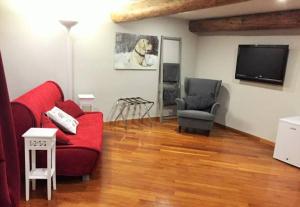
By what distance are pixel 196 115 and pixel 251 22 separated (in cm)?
178

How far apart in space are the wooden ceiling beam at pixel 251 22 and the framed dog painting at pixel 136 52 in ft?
3.21

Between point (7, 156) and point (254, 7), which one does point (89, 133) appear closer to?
point (7, 156)

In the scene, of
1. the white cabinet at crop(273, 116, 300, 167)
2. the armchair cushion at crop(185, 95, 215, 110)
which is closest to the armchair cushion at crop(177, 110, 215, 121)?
the armchair cushion at crop(185, 95, 215, 110)

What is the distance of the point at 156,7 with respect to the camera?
3.65 meters

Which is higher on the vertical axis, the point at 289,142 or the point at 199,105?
the point at 199,105

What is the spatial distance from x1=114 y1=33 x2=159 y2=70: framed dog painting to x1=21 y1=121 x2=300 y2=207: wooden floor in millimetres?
1398

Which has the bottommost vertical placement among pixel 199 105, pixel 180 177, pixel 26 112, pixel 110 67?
pixel 180 177

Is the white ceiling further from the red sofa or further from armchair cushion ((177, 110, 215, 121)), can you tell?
the red sofa

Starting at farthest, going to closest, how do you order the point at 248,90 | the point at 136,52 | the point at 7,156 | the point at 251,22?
1. the point at 136,52
2. the point at 248,90
3. the point at 251,22
4. the point at 7,156

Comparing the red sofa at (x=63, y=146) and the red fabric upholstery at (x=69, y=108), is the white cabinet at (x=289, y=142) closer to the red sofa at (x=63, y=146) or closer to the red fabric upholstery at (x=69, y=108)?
the red sofa at (x=63, y=146)

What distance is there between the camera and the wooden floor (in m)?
2.61

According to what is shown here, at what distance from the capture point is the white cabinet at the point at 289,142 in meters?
3.54

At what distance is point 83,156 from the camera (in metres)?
2.69

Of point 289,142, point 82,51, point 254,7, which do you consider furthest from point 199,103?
point 82,51
